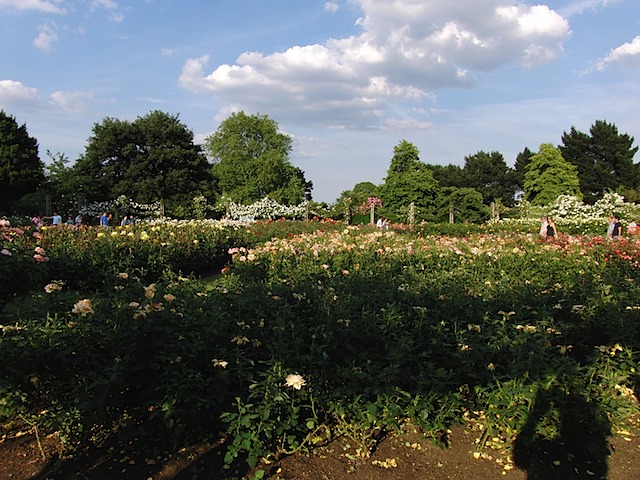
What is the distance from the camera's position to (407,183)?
119ft

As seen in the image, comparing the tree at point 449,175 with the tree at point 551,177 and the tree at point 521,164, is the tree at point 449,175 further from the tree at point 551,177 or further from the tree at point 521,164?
the tree at point 551,177

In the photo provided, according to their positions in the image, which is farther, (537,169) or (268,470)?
(537,169)

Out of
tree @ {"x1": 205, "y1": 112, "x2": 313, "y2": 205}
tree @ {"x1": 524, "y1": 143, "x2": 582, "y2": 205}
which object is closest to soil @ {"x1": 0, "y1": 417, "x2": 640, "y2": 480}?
tree @ {"x1": 205, "y1": 112, "x2": 313, "y2": 205}

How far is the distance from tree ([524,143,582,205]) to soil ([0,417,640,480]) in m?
40.3

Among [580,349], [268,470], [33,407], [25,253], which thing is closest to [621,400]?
[580,349]

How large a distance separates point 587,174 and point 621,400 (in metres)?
46.7

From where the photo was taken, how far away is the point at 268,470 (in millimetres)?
2461

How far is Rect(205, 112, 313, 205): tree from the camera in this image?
38.2 m

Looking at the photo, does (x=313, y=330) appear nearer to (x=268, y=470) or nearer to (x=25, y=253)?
(x=268, y=470)

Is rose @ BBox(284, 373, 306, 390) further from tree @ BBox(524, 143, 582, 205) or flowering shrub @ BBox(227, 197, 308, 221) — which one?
tree @ BBox(524, 143, 582, 205)

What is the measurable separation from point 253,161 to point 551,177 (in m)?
24.6

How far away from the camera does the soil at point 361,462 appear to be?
2436 mm

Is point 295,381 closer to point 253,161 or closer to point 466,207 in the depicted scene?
point 466,207

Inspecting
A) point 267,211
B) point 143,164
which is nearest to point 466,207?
point 267,211
